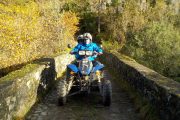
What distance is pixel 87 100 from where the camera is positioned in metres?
10.2

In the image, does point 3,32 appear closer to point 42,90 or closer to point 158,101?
point 42,90

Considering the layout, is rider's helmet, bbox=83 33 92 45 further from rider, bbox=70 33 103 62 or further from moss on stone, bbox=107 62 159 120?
moss on stone, bbox=107 62 159 120

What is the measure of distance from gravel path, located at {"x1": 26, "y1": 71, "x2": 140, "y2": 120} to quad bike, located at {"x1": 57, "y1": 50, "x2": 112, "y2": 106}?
33 cm

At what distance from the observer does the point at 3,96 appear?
648 centimetres

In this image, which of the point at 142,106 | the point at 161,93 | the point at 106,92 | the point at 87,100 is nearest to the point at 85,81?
the point at 106,92

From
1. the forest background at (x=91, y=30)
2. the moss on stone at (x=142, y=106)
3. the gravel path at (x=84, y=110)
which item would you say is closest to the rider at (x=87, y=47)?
the gravel path at (x=84, y=110)

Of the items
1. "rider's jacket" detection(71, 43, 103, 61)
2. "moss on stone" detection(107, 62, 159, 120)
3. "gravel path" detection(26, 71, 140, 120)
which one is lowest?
"gravel path" detection(26, 71, 140, 120)

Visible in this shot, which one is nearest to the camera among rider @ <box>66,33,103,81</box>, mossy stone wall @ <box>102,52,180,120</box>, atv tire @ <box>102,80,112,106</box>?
mossy stone wall @ <box>102,52,180,120</box>

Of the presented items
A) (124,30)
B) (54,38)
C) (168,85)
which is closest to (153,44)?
(124,30)

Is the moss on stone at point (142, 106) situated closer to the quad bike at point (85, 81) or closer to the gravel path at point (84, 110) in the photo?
the gravel path at point (84, 110)

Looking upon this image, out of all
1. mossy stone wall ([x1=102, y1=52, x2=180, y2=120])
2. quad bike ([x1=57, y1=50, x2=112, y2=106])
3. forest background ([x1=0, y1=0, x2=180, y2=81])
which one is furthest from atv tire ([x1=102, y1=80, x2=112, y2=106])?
forest background ([x1=0, y1=0, x2=180, y2=81])

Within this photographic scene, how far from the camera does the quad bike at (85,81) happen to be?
923cm

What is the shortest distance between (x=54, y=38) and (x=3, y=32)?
30.9 ft

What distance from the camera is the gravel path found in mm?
8273
